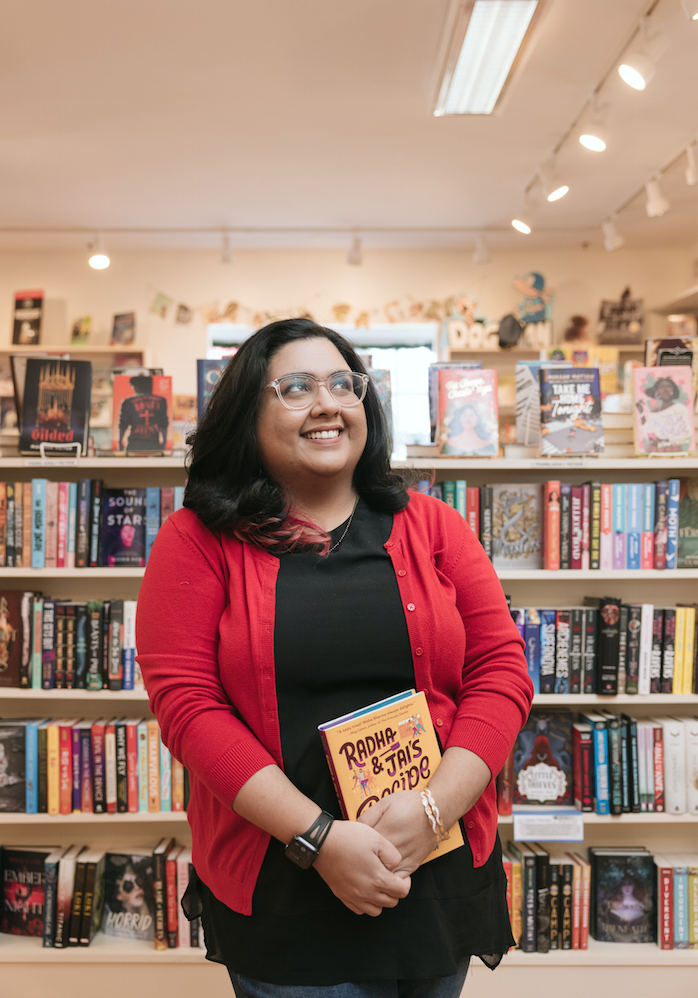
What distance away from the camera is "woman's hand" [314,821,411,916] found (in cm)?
91

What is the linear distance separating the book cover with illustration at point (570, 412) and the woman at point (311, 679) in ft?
2.98

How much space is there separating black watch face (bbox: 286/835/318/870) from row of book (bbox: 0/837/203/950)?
1303 millimetres

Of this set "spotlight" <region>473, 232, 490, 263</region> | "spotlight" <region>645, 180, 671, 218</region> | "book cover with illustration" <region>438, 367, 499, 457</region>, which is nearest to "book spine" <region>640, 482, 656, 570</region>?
"book cover with illustration" <region>438, 367, 499, 457</region>

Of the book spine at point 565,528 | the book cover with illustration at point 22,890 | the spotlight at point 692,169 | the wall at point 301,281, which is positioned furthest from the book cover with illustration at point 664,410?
the wall at point 301,281

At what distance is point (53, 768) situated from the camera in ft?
6.53

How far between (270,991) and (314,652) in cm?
50

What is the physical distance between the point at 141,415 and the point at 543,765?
1.55 metres

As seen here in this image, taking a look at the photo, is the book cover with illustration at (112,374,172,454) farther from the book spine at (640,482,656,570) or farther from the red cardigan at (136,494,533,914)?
the book spine at (640,482,656,570)

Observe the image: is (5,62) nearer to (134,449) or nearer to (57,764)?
(134,449)

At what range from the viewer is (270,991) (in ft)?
3.28

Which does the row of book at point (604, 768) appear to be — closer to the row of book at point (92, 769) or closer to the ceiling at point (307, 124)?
the row of book at point (92, 769)

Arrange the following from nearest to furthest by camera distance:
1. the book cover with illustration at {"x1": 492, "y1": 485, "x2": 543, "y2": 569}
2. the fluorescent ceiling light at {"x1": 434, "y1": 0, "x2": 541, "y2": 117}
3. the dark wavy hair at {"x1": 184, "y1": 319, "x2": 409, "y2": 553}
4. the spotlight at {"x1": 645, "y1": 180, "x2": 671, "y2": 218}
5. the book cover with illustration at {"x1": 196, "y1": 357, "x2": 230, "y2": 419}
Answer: the dark wavy hair at {"x1": 184, "y1": 319, "x2": 409, "y2": 553} < the book cover with illustration at {"x1": 196, "y1": 357, "x2": 230, "y2": 419} < the book cover with illustration at {"x1": 492, "y1": 485, "x2": 543, "y2": 569} < the fluorescent ceiling light at {"x1": 434, "y1": 0, "x2": 541, "y2": 117} < the spotlight at {"x1": 645, "y1": 180, "x2": 671, "y2": 218}

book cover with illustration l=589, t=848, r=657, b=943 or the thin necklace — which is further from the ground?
the thin necklace

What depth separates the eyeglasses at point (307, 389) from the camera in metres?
1.09
